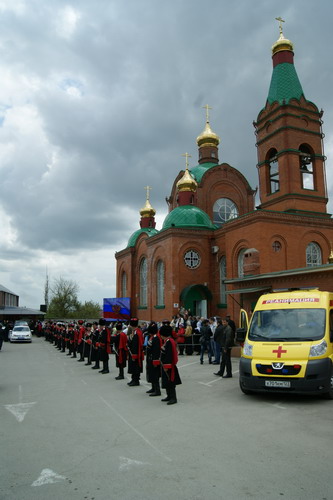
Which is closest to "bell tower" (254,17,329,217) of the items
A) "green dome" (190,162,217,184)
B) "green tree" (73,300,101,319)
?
"green dome" (190,162,217,184)

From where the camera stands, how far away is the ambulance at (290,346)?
798 cm

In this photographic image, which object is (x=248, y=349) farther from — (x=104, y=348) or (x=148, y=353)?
(x=104, y=348)

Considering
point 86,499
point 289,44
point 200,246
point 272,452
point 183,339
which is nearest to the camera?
point 86,499

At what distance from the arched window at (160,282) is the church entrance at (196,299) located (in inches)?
124

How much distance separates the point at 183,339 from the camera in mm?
18562

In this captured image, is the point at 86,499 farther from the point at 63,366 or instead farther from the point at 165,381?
the point at 63,366

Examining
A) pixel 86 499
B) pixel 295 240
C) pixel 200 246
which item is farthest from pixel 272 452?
pixel 200 246

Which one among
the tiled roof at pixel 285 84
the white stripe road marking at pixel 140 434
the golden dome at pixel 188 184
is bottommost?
the white stripe road marking at pixel 140 434

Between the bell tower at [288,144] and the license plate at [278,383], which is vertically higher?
the bell tower at [288,144]

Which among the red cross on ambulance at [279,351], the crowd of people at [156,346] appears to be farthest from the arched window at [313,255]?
the red cross on ambulance at [279,351]

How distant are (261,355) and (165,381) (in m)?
2.02

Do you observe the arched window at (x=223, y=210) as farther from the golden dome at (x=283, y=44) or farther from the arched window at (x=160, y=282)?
the golden dome at (x=283, y=44)

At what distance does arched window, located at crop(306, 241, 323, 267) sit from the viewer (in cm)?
2461

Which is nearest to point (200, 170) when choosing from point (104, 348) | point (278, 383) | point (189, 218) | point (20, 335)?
point (189, 218)
